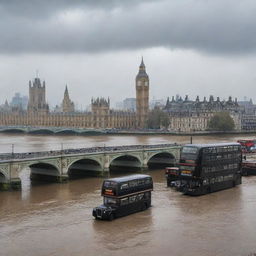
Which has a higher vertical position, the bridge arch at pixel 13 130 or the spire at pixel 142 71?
the spire at pixel 142 71

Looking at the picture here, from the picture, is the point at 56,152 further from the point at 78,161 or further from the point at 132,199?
the point at 132,199

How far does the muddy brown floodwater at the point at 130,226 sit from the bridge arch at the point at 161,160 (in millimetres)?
17861

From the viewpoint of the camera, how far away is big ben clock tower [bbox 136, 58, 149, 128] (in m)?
162

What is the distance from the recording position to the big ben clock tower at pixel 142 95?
162125mm

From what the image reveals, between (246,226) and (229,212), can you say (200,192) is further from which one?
(246,226)

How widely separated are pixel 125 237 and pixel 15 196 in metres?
14.2

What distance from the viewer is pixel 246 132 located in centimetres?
13912

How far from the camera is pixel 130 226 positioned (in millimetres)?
29031

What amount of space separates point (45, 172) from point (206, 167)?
52.3 ft

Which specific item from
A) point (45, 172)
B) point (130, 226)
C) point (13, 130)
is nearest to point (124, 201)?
point (130, 226)

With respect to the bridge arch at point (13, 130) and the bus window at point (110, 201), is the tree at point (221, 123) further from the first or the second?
the bus window at point (110, 201)

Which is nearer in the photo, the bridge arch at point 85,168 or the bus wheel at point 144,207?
the bus wheel at point 144,207

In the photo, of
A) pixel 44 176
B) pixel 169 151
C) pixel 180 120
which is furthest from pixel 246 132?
pixel 44 176

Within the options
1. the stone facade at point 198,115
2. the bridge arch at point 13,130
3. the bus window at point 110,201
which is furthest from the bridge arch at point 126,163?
the stone facade at point 198,115
